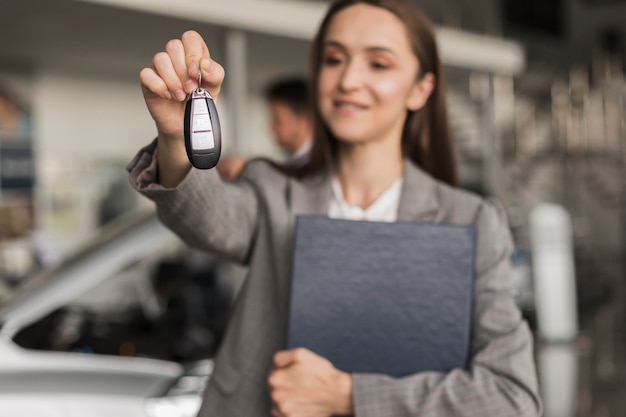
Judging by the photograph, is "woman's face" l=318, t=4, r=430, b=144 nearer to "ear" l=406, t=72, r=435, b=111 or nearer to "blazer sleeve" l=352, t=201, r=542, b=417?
"ear" l=406, t=72, r=435, b=111

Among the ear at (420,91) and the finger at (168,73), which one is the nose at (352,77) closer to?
the ear at (420,91)

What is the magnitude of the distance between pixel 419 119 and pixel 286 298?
0.41 metres

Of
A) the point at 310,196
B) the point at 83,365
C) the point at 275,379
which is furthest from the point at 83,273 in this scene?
the point at 275,379

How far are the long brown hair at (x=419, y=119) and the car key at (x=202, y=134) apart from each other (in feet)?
2.10

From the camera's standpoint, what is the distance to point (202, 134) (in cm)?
80

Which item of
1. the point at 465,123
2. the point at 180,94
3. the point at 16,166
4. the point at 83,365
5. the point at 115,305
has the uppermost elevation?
the point at 465,123

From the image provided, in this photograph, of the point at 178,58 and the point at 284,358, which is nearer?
the point at 178,58

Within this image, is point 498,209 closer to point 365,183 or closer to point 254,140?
point 365,183

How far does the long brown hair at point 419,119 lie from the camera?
141 cm

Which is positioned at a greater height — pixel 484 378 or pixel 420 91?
pixel 420 91

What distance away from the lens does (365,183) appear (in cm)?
145

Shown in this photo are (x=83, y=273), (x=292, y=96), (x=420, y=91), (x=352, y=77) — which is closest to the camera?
(x=352, y=77)

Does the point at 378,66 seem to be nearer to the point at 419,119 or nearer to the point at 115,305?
the point at 419,119

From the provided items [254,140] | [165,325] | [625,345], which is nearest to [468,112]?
[254,140]
